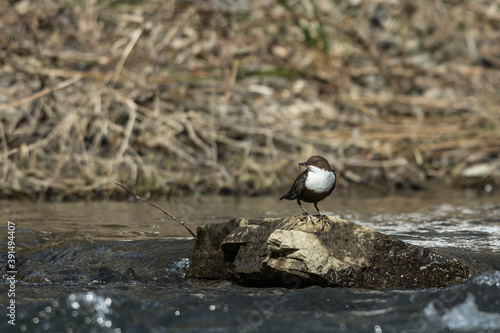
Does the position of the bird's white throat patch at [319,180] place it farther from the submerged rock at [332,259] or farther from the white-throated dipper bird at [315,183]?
the submerged rock at [332,259]

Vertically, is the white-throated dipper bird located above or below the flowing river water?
above

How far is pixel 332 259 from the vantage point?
11.2 ft

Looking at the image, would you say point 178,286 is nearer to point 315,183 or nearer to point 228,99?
point 315,183

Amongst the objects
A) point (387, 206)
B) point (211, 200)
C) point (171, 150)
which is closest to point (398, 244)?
point (387, 206)

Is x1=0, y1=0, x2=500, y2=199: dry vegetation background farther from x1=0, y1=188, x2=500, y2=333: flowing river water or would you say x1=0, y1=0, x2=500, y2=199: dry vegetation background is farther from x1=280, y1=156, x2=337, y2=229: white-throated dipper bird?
x1=280, y1=156, x2=337, y2=229: white-throated dipper bird

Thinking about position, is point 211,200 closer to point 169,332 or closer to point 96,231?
point 96,231

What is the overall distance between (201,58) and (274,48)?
3.72 ft

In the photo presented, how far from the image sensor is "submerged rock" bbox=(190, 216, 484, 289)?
339cm

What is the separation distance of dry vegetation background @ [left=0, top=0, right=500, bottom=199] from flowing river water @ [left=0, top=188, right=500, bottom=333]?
0.91 metres

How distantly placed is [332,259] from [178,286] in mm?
838

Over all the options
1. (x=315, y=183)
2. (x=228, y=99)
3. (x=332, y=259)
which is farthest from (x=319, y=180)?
(x=228, y=99)

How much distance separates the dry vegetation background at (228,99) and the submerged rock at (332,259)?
129 inches

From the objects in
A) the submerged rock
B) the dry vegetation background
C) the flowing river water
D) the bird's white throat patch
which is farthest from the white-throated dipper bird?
the dry vegetation background

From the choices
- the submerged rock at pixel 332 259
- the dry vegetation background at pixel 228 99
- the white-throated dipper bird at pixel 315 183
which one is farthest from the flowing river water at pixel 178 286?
the dry vegetation background at pixel 228 99
